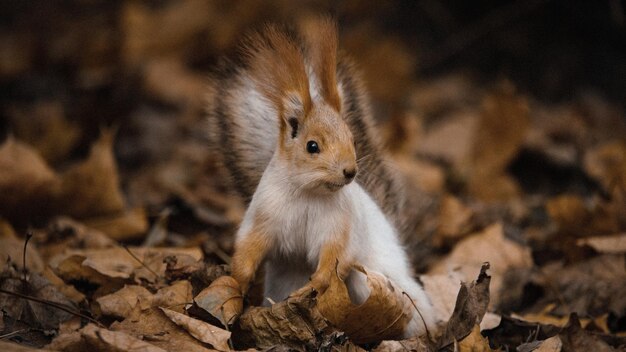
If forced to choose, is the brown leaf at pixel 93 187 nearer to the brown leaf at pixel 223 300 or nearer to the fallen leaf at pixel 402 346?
the brown leaf at pixel 223 300

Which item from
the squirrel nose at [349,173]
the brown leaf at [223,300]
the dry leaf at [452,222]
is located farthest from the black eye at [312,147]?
the dry leaf at [452,222]

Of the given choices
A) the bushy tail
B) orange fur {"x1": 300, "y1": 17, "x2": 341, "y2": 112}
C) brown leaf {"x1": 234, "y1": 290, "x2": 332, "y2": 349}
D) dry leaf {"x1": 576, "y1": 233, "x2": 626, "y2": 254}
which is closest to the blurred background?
dry leaf {"x1": 576, "y1": 233, "x2": 626, "y2": 254}

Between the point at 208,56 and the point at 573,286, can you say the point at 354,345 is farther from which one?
the point at 208,56

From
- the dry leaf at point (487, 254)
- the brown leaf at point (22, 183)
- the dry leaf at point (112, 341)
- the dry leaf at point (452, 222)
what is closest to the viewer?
the dry leaf at point (112, 341)

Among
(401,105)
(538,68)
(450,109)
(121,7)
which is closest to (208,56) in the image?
(121,7)

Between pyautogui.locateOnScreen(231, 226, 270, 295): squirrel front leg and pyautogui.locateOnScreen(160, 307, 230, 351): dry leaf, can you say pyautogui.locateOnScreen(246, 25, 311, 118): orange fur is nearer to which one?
pyautogui.locateOnScreen(231, 226, 270, 295): squirrel front leg

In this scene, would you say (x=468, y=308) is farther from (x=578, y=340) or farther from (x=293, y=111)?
(x=293, y=111)
